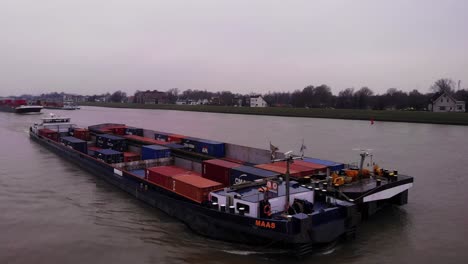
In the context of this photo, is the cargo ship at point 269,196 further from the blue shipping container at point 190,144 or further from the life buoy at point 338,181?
the blue shipping container at point 190,144

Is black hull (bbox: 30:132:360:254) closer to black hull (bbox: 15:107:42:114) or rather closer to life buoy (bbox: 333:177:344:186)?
life buoy (bbox: 333:177:344:186)

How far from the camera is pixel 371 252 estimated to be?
14.4 m

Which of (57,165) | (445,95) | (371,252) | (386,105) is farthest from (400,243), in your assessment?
(386,105)

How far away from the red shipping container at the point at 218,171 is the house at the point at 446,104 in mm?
85830

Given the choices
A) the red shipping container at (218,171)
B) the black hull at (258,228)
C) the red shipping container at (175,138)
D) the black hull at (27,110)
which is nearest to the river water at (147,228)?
the black hull at (258,228)

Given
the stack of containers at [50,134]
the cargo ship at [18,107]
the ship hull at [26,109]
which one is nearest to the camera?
the stack of containers at [50,134]

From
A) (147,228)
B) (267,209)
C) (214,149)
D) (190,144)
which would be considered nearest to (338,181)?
(267,209)

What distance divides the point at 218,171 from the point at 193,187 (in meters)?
2.82

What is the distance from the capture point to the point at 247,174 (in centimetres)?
1750

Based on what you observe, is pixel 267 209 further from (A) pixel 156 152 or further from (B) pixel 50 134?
(B) pixel 50 134

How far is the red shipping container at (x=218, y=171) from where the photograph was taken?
730 inches

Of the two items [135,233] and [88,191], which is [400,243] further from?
[88,191]

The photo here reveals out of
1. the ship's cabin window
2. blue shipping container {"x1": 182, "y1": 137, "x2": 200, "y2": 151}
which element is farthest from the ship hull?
the ship's cabin window

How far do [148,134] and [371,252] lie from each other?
91.7 ft
